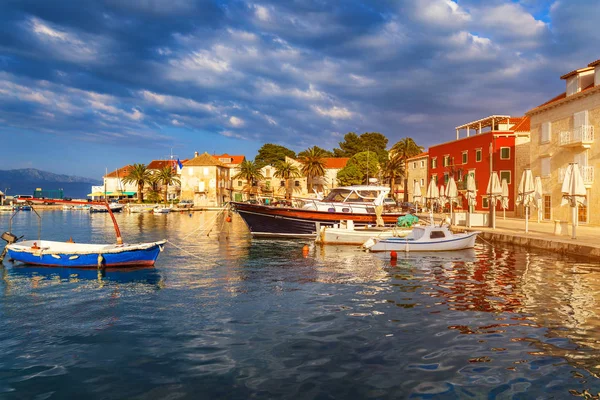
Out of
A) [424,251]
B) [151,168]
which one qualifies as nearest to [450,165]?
[424,251]

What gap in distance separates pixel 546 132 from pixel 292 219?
2421 centimetres

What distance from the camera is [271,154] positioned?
110 meters

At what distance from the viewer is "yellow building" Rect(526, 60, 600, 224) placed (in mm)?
33188

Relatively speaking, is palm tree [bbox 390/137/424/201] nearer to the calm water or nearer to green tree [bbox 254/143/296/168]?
green tree [bbox 254/143/296/168]

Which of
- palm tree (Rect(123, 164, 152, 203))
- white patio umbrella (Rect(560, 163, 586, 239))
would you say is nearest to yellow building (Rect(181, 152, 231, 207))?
palm tree (Rect(123, 164, 152, 203))

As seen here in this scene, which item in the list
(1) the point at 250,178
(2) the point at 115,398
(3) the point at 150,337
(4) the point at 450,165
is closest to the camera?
(2) the point at 115,398

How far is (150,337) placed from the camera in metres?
10.4

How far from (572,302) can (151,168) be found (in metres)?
108

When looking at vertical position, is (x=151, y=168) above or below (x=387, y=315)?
above

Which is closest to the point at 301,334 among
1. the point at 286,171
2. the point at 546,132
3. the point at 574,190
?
the point at 574,190

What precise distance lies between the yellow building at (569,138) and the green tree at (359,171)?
4585 cm

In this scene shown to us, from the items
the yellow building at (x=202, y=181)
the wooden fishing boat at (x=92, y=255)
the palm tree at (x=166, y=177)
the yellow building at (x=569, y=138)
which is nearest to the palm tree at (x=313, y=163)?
the yellow building at (x=202, y=181)

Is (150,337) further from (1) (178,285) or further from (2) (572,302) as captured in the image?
(2) (572,302)

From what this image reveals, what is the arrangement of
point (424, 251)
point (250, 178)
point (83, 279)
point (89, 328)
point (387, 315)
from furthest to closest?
point (250, 178)
point (424, 251)
point (83, 279)
point (387, 315)
point (89, 328)
